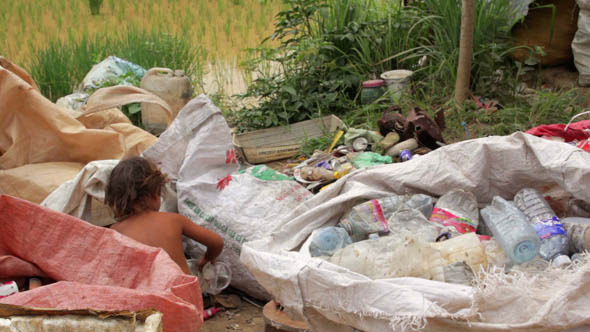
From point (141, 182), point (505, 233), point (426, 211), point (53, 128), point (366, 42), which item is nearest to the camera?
point (505, 233)

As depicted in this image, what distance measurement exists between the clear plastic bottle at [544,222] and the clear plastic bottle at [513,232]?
0.03 m

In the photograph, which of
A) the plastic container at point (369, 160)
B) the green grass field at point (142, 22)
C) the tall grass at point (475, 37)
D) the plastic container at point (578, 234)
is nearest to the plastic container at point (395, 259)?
the plastic container at point (578, 234)

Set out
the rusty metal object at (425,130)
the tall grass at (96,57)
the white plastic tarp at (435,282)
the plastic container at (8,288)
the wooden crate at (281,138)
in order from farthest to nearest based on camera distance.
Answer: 1. the tall grass at (96,57)
2. the wooden crate at (281,138)
3. the rusty metal object at (425,130)
4. the plastic container at (8,288)
5. the white plastic tarp at (435,282)

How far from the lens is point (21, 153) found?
3203 mm

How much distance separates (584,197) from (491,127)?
1.93 m

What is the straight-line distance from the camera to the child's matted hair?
2.56m

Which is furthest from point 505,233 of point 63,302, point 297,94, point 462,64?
→ point 297,94

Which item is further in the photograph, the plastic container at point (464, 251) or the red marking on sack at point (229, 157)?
the red marking on sack at point (229, 157)

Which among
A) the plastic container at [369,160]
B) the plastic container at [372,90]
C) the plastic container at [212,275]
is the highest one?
the plastic container at [372,90]

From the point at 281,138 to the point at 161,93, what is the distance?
0.91 m

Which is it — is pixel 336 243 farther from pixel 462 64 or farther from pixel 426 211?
pixel 462 64

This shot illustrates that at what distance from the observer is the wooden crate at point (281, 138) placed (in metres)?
4.07

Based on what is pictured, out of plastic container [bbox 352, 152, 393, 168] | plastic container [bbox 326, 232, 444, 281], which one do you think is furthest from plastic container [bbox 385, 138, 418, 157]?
plastic container [bbox 326, 232, 444, 281]

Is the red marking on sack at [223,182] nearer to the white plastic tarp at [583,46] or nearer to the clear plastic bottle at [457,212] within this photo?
the clear plastic bottle at [457,212]
